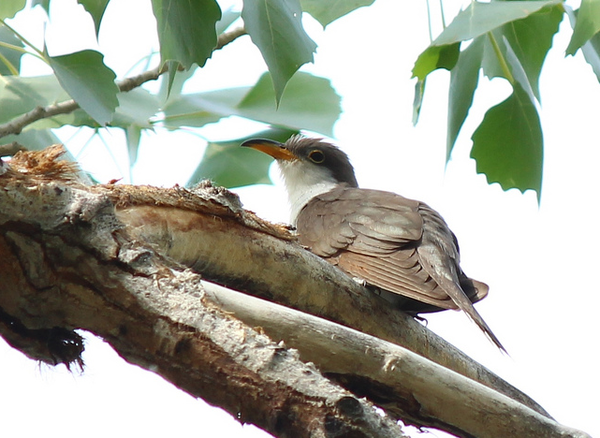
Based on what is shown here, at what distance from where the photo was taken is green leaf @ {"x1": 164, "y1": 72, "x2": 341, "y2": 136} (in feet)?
15.9

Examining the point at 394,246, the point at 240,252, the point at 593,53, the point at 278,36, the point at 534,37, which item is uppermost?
the point at 534,37

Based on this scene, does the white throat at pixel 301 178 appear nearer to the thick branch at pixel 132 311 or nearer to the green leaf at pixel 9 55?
the green leaf at pixel 9 55

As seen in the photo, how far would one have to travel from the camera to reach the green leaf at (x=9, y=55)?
4.43 meters

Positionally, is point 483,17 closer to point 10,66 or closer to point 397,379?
point 397,379

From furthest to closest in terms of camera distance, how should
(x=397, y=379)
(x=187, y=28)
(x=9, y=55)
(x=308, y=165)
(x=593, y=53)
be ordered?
(x=308, y=165) → (x=9, y=55) → (x=593, y=53) → (x=187, y=28) → (x=397, y=379)

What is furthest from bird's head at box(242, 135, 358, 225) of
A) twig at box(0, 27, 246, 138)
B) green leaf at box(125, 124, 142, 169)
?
twig at box(0, 27, 246, 138)

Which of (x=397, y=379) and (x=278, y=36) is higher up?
(x=278, y=36)

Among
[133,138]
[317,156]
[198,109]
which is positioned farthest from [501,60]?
[317,156]

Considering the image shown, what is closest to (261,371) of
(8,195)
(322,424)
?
(322,424)

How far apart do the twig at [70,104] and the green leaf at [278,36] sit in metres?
1.20

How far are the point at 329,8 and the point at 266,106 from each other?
1760mm

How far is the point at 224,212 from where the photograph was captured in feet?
9.86

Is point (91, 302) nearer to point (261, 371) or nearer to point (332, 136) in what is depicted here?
point (261, 371)

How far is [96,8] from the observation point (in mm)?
2947
